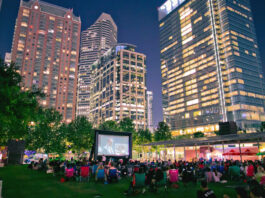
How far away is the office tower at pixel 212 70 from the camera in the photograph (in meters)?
95.7

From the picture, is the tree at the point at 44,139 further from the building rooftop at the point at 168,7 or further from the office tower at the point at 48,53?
the building rooftop at the point at 168,7

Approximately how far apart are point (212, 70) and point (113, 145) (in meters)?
88.5

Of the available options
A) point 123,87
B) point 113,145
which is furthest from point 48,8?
point 113,145

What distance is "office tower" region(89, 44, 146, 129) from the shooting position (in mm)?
142000

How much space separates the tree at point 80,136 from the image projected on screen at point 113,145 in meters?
28.3

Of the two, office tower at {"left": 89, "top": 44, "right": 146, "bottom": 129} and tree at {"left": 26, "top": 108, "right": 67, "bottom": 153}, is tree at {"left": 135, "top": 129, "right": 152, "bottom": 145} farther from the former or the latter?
office tower at {"left": 89, "top": 44, "right": 146, "bottom": 129}

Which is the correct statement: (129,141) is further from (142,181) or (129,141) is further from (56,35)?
(56,35)

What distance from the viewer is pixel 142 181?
10.6m

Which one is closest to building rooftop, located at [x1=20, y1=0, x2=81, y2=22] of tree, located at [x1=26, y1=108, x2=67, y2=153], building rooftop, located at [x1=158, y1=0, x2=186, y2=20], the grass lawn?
building rooftop, located at [x1=158, y1=0, x2=186, y2=20]

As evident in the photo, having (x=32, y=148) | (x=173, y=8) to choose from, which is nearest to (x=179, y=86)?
(x=173, y=8)

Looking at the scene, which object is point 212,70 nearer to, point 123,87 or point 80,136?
point 123,87

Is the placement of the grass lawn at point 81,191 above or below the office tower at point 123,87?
below

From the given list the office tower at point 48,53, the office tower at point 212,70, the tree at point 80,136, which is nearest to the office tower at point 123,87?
the office tower at point 212,70

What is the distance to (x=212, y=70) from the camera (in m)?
103
